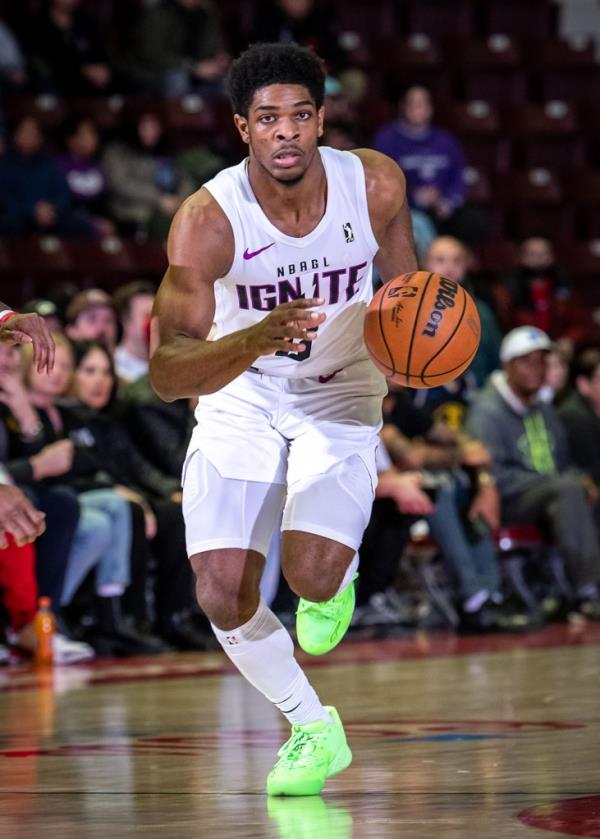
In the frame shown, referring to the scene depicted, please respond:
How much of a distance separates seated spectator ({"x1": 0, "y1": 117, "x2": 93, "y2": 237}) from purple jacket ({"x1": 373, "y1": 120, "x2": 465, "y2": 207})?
2863 mm

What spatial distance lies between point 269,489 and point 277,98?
104 cm

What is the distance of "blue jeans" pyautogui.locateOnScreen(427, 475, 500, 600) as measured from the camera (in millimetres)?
9586

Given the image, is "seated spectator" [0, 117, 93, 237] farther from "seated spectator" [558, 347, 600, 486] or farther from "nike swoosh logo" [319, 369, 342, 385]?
"nike swoosh logo" [319, 369, 342, 385]

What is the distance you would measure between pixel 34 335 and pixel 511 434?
6.23 meters

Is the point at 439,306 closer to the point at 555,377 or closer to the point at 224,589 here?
the point at 224,589

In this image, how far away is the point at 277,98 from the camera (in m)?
4.39

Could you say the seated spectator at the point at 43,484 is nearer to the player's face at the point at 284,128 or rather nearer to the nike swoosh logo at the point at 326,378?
the nike swoosh logo at the point at 326,378

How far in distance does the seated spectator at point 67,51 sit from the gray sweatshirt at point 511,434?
501 cm

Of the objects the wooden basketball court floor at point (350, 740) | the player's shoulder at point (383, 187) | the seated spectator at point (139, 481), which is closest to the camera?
the wooden basketball court floor at point (350, 740)

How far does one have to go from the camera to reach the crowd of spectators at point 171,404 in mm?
8562

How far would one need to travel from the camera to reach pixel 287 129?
4.39 m

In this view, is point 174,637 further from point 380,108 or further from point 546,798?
point 380,108

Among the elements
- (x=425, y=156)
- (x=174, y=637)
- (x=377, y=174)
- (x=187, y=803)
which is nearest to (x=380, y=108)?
(x=425, y=156)

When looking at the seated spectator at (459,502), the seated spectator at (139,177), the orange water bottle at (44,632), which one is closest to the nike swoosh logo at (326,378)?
the orange water bottle at (44,632)
